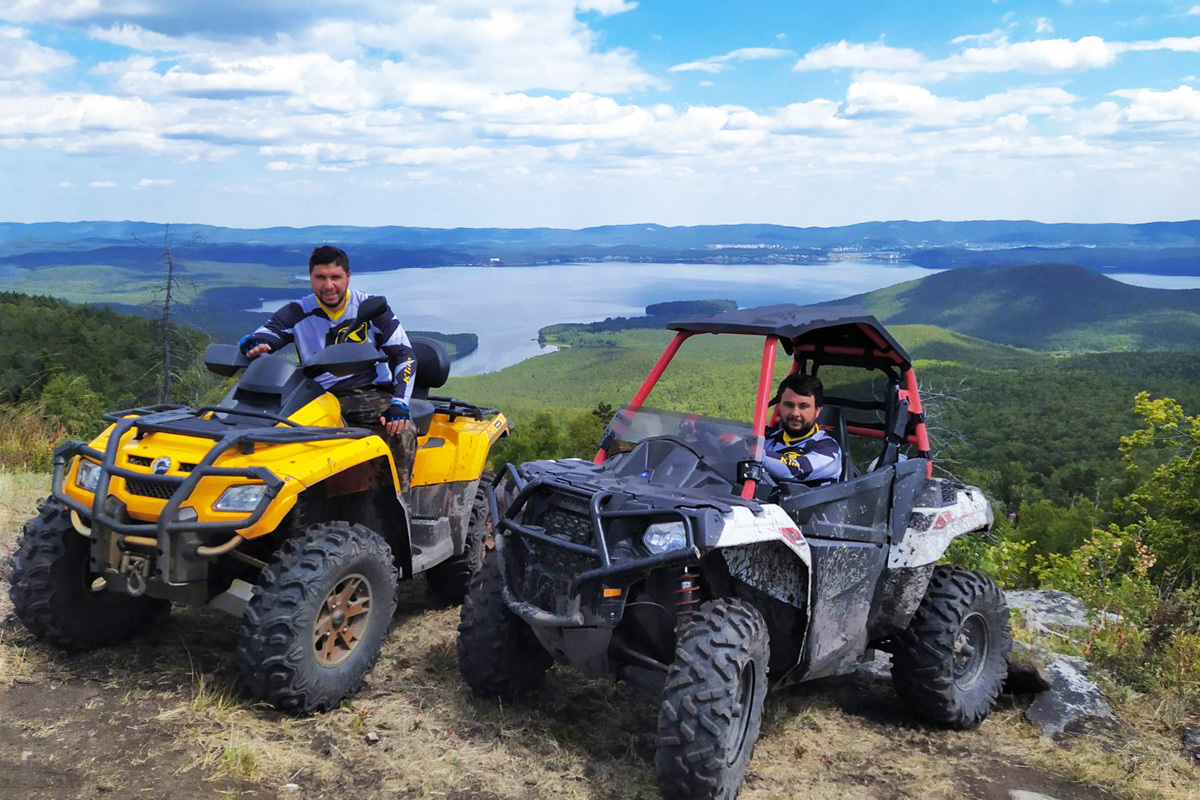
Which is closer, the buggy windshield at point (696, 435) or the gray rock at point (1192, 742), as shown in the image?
the buggy windshield at point (696, 435)

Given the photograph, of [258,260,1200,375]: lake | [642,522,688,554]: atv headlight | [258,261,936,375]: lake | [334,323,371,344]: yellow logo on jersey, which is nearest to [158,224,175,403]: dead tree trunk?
[334,323,371,344]: yellow logo on jersey

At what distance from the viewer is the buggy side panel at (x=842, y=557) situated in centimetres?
475

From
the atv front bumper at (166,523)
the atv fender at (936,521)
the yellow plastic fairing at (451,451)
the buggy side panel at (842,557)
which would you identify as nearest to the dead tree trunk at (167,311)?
the yellow plastic fairing at (451,451)

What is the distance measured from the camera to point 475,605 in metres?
5.05

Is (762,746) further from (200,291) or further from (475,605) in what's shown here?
(200,291)

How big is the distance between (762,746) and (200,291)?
20.9m

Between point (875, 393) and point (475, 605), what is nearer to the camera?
point (475, 605)

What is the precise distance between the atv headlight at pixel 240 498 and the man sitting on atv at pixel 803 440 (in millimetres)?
2516

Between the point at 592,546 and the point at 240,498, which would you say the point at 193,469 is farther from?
the point at 592,546

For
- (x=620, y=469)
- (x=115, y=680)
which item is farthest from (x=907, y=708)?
(x=115, y=680)

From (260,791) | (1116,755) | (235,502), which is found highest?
(235,502)

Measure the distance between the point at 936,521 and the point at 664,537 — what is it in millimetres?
2032

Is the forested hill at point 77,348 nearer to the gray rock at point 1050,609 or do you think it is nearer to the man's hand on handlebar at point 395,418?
the man's hand on handlebar at point 395,418

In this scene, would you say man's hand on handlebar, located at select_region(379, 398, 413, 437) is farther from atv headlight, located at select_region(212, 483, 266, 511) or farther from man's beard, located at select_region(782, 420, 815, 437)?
man's beard, located at select_region(782, 420, 815, 437)
